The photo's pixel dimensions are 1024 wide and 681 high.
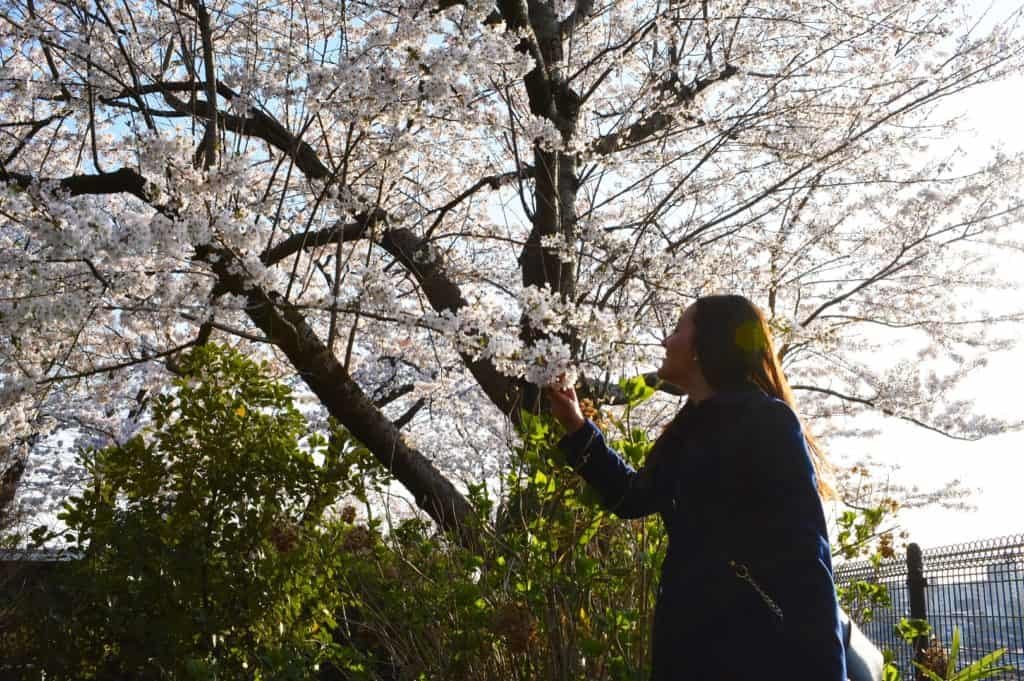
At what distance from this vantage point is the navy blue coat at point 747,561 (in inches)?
69.1

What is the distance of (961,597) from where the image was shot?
557 cm

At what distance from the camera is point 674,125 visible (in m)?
6.97

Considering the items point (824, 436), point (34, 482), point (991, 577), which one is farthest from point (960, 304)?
point (34, 482)

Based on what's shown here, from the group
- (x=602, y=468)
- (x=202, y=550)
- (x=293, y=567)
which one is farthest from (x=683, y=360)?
(x=202, y=550)

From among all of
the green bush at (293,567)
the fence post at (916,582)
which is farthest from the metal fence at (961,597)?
the green bush at (293,567)

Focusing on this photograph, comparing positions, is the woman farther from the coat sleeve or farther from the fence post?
the fence post

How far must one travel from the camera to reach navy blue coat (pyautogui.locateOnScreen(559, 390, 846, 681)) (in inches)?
69.1

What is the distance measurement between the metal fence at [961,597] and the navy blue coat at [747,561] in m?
2.75

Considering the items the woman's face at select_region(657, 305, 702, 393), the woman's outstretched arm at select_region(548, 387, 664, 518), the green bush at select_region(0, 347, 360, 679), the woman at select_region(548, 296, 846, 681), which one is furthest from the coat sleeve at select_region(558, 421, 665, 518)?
the green bush at select_region(0, 347, 360, 679)

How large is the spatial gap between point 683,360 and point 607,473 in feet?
1.32

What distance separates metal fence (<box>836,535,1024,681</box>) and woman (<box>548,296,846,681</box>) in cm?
260

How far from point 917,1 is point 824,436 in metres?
5.94

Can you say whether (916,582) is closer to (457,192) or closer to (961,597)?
(961,597)

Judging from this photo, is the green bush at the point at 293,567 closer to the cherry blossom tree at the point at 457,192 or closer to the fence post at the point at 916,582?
the cherry blossom tree at the point at 457,192
